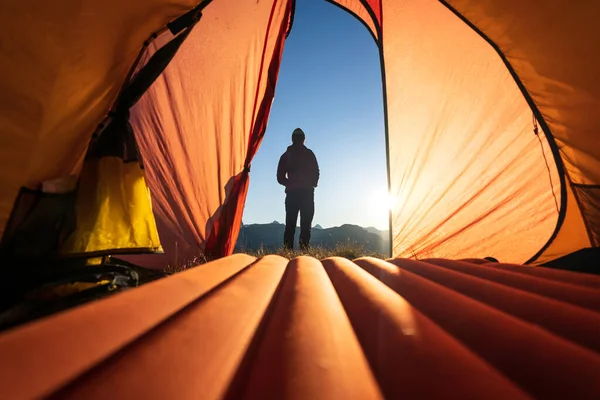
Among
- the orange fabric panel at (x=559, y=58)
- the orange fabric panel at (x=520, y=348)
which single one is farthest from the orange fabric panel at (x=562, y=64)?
the orange fabric panel at (x=520, y=348)

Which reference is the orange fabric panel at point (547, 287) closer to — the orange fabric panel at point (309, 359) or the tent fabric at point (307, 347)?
the tent fabric at point (307, 347)

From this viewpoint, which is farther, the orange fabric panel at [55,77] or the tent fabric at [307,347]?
the orange fabric panel at [55,77]

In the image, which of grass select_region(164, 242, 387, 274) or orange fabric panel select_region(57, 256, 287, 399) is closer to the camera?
orange fabric panel select_region(57, 256, 287, 399)

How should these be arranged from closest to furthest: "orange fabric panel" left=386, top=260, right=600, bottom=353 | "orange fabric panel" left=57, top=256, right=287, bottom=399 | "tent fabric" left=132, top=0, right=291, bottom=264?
"orange fabric panel" left=57, top=256, right=287, bottom=399 < "orange fabric panel" left=386, top=260, right=600, bottom=353 < "tent fabric" left=132, top=0, right=291, bottom=264

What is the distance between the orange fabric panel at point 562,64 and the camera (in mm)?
1562

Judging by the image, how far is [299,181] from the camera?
4457 mm

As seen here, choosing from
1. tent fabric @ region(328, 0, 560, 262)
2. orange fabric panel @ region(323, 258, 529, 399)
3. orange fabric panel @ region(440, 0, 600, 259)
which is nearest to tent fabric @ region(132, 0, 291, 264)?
tent fabric @ region(328, 0, 560, 262)

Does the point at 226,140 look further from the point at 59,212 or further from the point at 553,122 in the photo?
the point at 553,122

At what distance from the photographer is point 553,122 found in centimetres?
199

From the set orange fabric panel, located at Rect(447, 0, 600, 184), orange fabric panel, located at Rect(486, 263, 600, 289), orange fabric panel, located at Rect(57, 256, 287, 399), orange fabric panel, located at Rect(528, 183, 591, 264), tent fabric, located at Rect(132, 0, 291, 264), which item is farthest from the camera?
tent fabric, located at Rect(132, 0, 291, 264)

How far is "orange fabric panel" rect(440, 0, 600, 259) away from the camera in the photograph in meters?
1.56

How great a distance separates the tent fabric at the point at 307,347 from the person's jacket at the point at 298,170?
3.42 meters

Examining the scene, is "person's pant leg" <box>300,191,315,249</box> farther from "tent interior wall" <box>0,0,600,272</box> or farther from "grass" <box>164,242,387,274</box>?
"tent interior wall" <box>0,0,600,272</box>

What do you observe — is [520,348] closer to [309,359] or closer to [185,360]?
[309,359]
